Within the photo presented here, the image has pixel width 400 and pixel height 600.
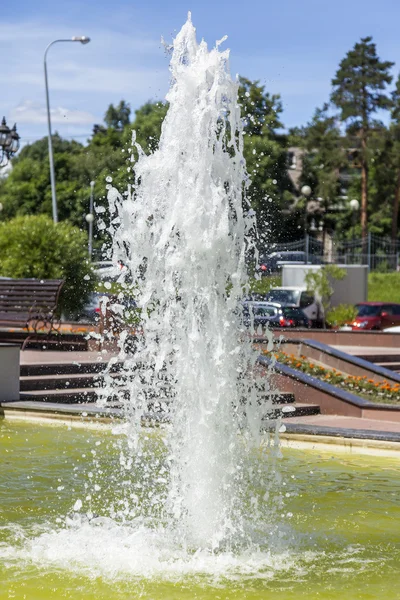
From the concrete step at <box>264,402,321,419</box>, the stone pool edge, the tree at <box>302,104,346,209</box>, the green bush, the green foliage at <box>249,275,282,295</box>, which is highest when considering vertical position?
the tree at <box>302,104,346,209</box>

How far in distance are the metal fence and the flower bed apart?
23.6m

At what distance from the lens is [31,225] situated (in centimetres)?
2530

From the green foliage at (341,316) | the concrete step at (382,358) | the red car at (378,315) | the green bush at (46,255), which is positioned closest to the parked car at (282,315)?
the green foliage at (341,316)

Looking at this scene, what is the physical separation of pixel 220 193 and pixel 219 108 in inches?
A: 24.0

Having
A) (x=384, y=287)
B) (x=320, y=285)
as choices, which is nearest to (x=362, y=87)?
(x=384, y=287)

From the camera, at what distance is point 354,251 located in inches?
1780

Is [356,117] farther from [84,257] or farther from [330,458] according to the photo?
[330,458]

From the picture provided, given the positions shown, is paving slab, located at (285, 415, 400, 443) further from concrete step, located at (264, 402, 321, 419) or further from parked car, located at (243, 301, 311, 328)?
parked car, located at (243, 301, 311, 328)

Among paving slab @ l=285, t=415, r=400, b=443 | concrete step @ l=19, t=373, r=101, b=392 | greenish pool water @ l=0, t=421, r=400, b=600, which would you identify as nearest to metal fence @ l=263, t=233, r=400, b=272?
concrete step @ l=19, t=373, r=101, b=392

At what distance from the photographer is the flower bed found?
14633mm

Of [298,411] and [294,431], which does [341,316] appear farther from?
[294,431]

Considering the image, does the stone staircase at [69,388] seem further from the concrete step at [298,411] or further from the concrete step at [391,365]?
the concrete step at [391,365]

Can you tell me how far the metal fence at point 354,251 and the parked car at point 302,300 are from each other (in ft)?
19.9

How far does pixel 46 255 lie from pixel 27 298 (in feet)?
25.5
